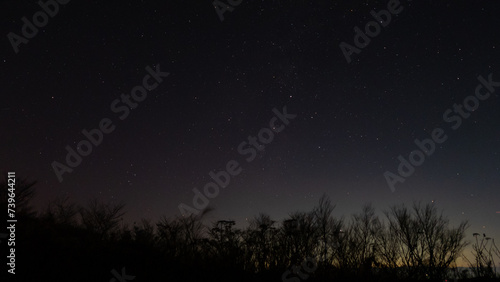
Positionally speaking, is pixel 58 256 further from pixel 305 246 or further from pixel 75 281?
pixel 305 246

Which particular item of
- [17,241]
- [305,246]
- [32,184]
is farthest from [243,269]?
[32,184]

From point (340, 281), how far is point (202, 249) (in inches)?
312

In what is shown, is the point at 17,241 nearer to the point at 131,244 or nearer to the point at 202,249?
the point at 131,244

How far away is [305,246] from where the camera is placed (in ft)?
95.0

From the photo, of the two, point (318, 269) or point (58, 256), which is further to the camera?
point (318, 269)

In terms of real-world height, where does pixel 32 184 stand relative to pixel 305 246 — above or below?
above

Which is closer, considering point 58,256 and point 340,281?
point 58,256

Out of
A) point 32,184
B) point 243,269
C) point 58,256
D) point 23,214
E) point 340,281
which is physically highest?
point 32,184

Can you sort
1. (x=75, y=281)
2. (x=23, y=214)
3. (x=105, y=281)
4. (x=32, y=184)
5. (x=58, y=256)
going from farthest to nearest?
1. (x=32, y=184)
2. (x=23, y=214)
3. (x=58, y=256)
4. (x=105, y=281)
5. (x=75, y=281)

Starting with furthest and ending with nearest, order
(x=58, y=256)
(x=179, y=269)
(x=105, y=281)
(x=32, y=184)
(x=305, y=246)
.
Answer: (x=305, y=246), (x=32, y=184), (x=179, y=269), (x=58, y=256), (x=105, y=281)

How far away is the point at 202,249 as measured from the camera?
17812 millimetres

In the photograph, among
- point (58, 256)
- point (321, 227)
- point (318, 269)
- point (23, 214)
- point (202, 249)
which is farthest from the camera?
point (321, 227)

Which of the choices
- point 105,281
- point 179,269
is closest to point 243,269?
point 179,269

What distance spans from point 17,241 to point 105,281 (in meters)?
4.37
